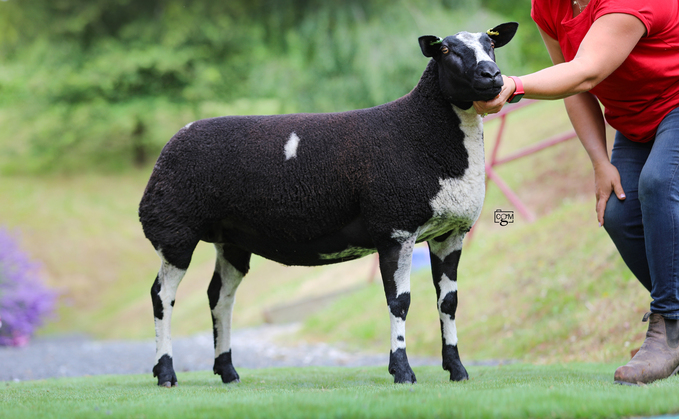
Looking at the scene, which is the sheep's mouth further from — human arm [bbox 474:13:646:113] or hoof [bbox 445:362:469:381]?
hoof [bbox 445:362:469:381]

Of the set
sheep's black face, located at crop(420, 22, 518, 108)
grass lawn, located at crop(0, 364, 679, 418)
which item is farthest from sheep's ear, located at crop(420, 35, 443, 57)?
grass lawn, located at crop(0, 364, 679, 418)

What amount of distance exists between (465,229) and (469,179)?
0.35 metres

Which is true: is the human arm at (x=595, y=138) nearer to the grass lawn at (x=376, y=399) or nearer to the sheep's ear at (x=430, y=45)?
the sheep's ear at (x=430, y=45)

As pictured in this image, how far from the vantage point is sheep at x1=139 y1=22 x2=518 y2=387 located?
3648 mm

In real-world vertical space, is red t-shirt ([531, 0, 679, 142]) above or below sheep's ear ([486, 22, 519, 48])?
below

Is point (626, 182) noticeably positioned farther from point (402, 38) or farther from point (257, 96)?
point (257, 96)

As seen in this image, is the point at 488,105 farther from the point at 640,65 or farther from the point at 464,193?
the point at 640,65

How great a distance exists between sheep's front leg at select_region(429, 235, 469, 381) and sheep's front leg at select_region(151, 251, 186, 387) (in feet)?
5.76

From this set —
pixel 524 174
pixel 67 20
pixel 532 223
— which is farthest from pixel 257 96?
pixel 532 223

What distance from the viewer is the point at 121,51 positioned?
80.3ft

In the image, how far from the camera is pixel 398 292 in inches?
146

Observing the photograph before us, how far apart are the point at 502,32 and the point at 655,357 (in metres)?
2.09

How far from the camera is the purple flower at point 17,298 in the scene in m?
9.62

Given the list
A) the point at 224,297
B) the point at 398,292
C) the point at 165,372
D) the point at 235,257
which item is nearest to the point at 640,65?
the point at 398,292
